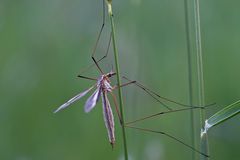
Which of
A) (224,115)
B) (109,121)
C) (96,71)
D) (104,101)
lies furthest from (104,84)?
(96,71)

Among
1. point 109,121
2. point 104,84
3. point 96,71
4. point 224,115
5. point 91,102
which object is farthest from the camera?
point 96,71

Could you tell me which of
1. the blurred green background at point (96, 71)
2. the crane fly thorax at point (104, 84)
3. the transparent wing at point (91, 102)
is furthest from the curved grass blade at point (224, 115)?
the blurred green background at point (96, 71)

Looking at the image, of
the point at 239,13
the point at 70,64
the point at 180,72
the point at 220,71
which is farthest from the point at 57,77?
the point at 239,13

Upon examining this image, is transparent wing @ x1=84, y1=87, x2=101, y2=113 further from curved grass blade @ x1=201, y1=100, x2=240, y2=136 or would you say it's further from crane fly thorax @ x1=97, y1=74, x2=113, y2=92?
curved grass blade @ x1=201, y1=100, x2=240, y2=136

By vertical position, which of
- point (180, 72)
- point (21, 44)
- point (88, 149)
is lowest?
point (88, 149)

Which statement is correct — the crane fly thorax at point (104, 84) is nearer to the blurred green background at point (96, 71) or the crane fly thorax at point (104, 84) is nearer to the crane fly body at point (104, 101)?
the crane fly body at point (104, 101)

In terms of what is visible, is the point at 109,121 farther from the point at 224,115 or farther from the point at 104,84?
the point at 224,115

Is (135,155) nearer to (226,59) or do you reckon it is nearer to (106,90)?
(106,90)

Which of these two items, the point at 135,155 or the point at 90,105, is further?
the point at 135,155
